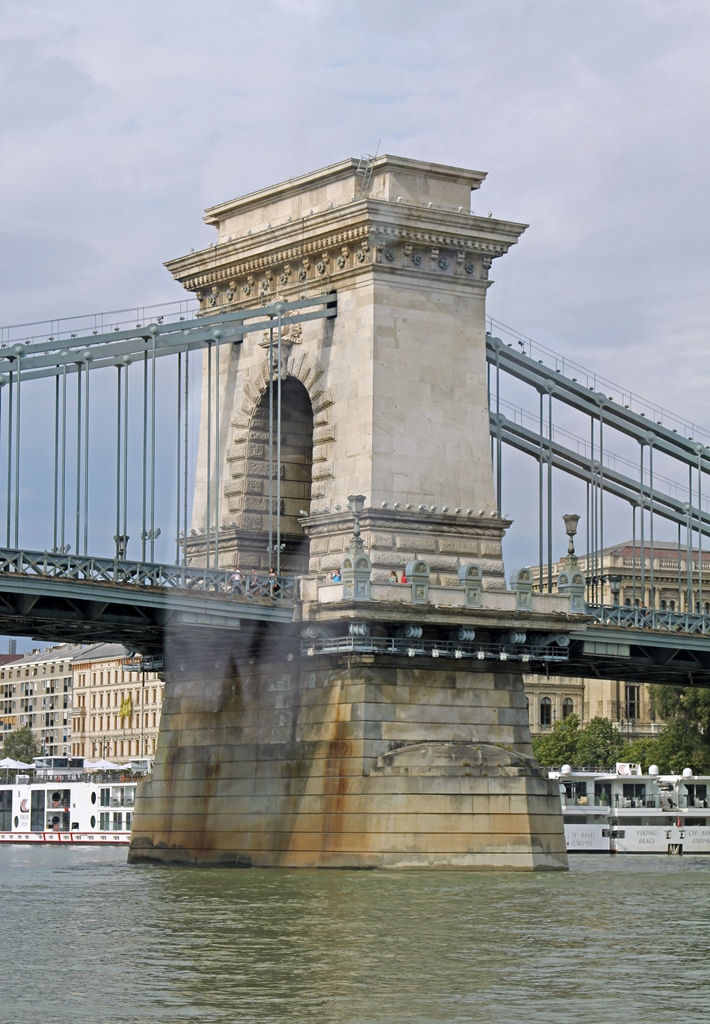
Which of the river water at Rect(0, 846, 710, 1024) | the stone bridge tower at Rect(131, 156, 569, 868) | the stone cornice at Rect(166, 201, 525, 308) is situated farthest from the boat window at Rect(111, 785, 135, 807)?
the river water at Rect(0, 846, 710, 1024)

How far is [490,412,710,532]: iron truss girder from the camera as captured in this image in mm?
64000

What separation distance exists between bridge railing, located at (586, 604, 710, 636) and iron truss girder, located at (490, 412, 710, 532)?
331cm

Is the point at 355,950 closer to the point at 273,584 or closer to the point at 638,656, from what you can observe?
the point at 273,584

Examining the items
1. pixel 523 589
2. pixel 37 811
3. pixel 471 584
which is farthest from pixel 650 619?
pixel 37 811

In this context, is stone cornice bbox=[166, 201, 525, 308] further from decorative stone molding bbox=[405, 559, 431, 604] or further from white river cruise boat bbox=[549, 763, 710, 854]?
white river cruise boat bbox=[549, 763, 710, 854]

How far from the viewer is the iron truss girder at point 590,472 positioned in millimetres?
64000

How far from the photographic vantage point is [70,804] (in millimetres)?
118375

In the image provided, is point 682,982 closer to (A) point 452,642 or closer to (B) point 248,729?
(A) point 452,642

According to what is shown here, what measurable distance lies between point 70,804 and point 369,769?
66.5 metres

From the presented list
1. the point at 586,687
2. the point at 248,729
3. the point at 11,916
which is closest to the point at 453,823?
the point at 248,729

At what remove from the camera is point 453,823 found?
5450 cm

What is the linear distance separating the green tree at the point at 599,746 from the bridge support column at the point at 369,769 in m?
69.6

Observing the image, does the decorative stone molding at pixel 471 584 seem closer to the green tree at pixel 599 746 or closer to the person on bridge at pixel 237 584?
the person on bridge at pixel 237 584

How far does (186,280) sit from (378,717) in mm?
15895
